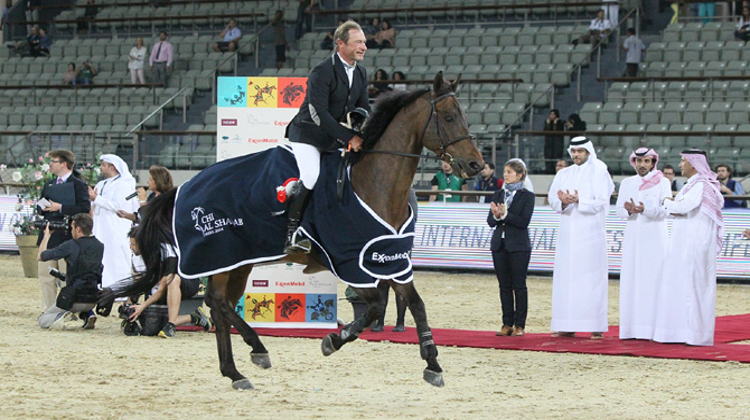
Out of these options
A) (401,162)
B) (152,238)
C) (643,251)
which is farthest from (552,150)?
(401,162)

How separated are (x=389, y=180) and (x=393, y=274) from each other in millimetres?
664

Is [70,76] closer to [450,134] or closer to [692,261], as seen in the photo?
[692,261]

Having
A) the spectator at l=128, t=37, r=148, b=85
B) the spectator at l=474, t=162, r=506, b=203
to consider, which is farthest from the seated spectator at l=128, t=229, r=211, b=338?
the spectator at l=128, t=37, r=148, b=85

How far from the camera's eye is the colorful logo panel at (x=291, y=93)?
10680 millimetres

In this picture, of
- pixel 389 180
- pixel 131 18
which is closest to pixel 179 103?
pixel 131 18

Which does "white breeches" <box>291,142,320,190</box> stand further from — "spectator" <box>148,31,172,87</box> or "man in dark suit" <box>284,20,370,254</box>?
"spectator" <box>148,31,172,87</box>

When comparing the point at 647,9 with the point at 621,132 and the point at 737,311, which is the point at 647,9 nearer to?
the point at 621,132

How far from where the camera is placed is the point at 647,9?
2400cm

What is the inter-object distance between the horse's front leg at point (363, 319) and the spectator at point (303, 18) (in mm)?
20448

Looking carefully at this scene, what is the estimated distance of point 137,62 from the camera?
26.2m

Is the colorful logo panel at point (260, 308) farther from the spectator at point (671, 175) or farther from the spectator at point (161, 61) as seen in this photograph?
the spectator at point (161, 61)

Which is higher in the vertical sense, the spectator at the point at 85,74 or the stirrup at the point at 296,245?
the spectator at the point at 85,74

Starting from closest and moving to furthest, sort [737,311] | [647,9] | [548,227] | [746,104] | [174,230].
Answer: [174,230] < [737,311] < [548,227] < [746,104] < [647,9]

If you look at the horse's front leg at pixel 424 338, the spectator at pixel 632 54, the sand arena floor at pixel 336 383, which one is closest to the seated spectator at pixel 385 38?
the spectator at pixel 632 54
